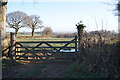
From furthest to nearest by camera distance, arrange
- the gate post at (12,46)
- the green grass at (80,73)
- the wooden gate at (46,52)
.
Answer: the gate post at (12,46) → the wooden gate at (46,52) → the green grass at (80,73)

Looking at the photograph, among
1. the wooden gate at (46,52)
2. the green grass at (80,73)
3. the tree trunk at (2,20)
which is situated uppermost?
the tree trunk at (2,20)

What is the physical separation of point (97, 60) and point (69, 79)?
54.2 inches

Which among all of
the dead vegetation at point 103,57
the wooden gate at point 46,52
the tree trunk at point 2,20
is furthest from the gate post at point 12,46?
the dead vegetation at point 103,57

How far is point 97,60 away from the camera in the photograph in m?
5.60

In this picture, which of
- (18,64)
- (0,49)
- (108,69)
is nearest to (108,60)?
(108,69)

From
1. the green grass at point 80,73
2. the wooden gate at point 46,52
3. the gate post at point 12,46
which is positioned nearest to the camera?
the green grass at point 80,73

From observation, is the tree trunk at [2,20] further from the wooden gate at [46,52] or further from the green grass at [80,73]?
the green grass at [80,73]

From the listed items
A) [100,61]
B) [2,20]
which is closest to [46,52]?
A: [2,20]

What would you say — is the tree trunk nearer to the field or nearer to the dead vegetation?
the field

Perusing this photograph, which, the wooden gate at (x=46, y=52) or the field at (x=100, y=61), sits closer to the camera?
the field at (x=100, y=61)

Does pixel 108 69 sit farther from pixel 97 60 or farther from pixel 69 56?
pixel 69 56

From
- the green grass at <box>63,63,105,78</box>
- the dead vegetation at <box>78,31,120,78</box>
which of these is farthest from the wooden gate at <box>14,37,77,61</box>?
the green grass at <box>63,63,105,78</box>

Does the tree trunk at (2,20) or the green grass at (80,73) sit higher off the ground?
→ the tree trunk at (2,20)

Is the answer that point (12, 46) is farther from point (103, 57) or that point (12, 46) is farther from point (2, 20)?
point (103, 57)
